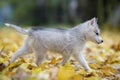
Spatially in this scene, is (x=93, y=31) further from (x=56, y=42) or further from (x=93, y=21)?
(x=56, y=42)

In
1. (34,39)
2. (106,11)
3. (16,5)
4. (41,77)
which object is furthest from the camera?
(16,5)

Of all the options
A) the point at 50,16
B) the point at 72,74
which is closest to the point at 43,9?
the point at 50,16

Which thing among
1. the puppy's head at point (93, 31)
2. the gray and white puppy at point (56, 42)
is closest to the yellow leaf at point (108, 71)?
the gray and white puppy at point (56, 42)

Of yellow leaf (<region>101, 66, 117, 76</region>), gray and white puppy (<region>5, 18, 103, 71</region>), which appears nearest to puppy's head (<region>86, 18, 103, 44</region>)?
gray and white puppy (<region>5, 18, 103, 71</region>)

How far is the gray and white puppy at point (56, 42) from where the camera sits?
18.0 feet

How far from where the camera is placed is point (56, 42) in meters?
5.48

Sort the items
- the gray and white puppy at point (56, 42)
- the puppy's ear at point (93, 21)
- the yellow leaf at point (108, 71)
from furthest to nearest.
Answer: the puppy's ear at point (93, 21) → the gray and white puppy at point (56, 42) → the yellow leaf at point (108, 71)

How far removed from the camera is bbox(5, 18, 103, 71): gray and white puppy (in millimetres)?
5486

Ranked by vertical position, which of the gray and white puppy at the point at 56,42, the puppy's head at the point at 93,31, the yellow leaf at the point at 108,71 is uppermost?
the puppy's head at the point at 93,31

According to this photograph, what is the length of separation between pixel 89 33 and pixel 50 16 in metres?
17.3

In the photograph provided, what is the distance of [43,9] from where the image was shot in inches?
907

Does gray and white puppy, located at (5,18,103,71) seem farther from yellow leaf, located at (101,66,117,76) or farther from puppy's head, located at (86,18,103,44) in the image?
yellow leaf, located at (101,66,117,76)

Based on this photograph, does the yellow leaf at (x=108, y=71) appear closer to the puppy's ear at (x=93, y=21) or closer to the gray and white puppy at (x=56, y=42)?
the gray and white puppy at (x=56, y=42)

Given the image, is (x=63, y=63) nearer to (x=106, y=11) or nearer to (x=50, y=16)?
(x=106, y=11)
